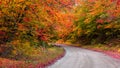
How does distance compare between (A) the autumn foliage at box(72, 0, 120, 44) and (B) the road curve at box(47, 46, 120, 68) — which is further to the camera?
(A) the autumn foliage at box(72, 0, 120, 44)

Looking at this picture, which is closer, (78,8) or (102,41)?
(102,41)

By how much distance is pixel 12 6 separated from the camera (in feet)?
51.0

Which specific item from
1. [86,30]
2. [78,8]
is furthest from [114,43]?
[78,8]

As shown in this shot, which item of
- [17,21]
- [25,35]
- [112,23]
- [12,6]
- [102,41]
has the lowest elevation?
[102,41]

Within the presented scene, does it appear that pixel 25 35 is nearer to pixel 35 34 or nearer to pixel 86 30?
pixel 35 34

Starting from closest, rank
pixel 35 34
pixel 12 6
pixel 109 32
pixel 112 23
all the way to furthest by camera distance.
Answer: pixel 12 6 < pixel 35 34 < pixel 112 23 < pixel 109 32

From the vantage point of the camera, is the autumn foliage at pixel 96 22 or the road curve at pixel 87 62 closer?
the road curve at pixel 87 62

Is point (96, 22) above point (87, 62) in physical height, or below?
below

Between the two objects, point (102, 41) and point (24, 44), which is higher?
point (24, 44)

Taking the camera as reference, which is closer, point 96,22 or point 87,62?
point 87,62

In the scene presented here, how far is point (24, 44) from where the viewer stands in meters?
17.6

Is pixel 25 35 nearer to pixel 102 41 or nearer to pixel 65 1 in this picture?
pixel 65 1

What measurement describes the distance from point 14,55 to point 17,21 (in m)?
3.28

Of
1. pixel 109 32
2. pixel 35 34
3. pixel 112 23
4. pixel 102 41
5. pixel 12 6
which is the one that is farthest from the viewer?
pixel 102 41
